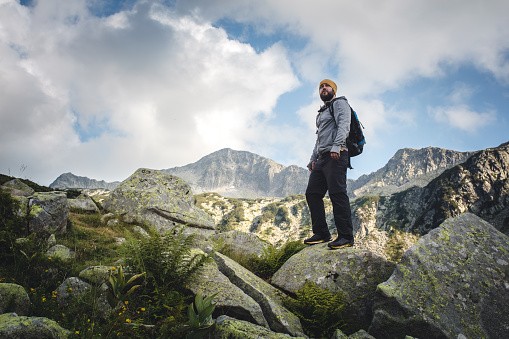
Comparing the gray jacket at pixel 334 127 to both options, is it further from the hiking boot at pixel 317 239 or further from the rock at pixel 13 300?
the rock at pixel 13 300

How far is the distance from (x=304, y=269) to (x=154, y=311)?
3.77m

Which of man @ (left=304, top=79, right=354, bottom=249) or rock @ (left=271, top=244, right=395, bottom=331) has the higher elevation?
man @ (left=304, top=79, right=354, bottom=249)

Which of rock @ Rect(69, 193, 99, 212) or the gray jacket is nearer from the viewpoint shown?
the gray jacket

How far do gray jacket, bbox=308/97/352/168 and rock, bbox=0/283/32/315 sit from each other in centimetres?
702

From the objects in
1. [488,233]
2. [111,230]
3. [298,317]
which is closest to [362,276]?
[298,317]

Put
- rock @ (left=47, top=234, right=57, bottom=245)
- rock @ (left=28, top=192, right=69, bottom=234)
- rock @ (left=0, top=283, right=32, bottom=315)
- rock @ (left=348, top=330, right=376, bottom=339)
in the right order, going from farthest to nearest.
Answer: rock @ (left=28, top=192, right=69, bottom=234) → rock @ (left=47, top=234, right=57, bottom=245) → rock @ (left=348, top=330, right=376, bottom=339) → rock @ (left=0, top=283, right=32, bottom=315)

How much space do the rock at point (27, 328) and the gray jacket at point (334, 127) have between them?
21.2 feet

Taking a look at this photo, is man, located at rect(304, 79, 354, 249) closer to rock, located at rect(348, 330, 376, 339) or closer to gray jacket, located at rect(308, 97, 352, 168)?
gray jacket, located at rect(308, 97, 352, 168)

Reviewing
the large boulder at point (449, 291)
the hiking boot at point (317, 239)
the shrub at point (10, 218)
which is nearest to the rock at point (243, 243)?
the hiking boot at point (317, 239)

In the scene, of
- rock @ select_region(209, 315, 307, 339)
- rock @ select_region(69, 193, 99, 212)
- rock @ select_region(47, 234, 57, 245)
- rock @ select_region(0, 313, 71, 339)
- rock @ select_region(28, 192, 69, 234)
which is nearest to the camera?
rock @ select_region(0, 313, 71, 339)

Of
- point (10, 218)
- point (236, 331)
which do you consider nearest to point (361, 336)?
point (236, 331)

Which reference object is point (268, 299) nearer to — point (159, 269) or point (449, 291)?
point (159, 269)

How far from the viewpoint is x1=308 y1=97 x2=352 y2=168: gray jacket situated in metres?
6.88

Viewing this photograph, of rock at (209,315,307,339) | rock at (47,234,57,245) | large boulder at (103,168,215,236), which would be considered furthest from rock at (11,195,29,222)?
rock at (209,315,307,339)
